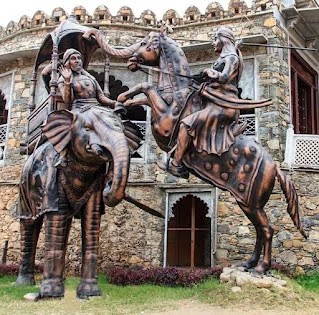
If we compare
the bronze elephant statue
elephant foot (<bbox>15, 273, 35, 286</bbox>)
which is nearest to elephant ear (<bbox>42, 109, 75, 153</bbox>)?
the bronze elephant statue

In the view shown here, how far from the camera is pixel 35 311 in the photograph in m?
5.59

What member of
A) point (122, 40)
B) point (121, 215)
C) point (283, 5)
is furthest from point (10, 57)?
point (283, 5)

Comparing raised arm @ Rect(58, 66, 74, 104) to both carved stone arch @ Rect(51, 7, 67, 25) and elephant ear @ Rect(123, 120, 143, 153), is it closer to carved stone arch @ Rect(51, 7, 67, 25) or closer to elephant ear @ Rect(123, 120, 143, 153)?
elephant ear @ Rect(123, 120, 143, 153)

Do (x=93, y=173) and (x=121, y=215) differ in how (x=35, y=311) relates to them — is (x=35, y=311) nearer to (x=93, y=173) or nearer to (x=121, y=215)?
(x=93, y=173)

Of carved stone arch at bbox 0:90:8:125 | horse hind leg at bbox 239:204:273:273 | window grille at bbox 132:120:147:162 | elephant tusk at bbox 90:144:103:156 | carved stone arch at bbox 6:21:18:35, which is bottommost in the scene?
horse hind leg at bbox 239:204:273:273

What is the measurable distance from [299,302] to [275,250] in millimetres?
5777

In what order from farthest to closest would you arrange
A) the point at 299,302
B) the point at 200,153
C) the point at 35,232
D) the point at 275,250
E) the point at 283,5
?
1. the point at 283,5
2. the point at 275,250
3. the point at 35,232
4. the point at 200,153
5. the point at 299,302

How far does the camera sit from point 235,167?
6.59 metres

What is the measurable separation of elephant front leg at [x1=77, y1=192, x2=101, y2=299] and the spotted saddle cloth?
1.32 m

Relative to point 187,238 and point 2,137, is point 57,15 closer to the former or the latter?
point 2,137

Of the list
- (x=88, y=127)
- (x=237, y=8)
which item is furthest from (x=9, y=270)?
(x=237, y=8)

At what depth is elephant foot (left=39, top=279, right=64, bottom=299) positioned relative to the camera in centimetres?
625

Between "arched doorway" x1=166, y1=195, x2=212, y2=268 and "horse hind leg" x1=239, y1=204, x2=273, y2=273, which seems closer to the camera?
"horse hind leg" x1=239, y1=204, x2=273, y2=273

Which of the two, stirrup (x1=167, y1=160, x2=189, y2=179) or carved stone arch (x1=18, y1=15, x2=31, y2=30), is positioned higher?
carved stone arch (x1=18, y1=15, x2=31, y2=30)
